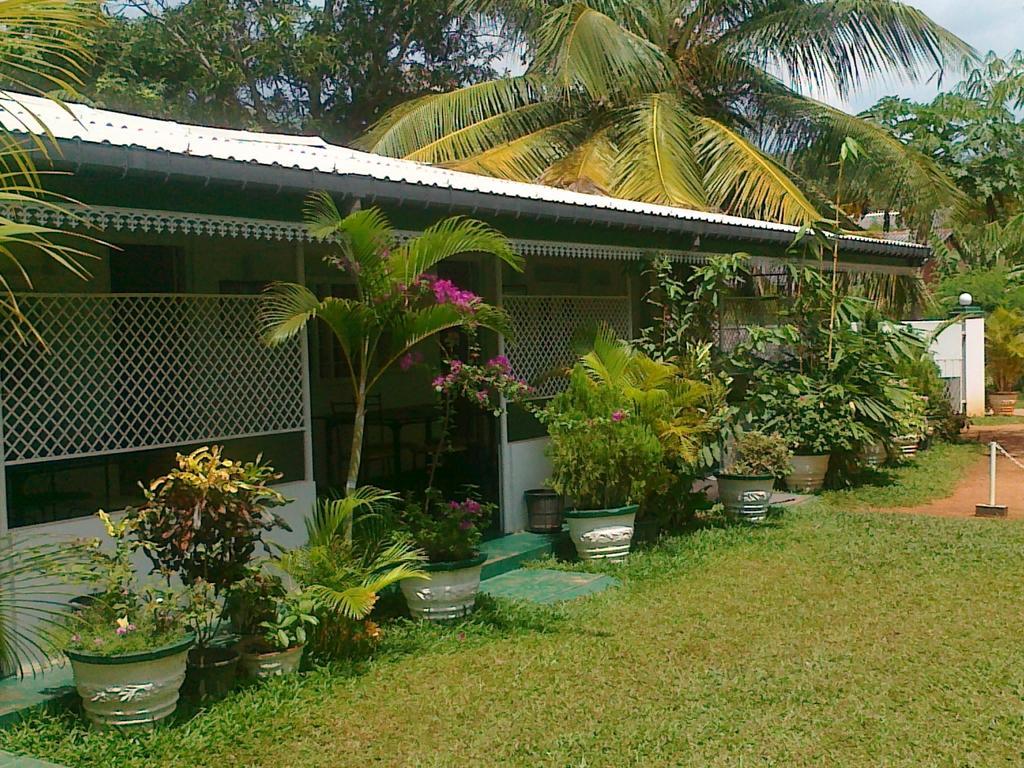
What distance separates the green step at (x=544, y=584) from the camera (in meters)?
7.33

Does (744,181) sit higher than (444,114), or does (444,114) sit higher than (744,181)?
(444,114)

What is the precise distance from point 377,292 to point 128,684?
2507 mm

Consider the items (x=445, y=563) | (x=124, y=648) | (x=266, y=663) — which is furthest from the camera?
(x=445, y=563)

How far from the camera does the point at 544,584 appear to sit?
7.65 meters

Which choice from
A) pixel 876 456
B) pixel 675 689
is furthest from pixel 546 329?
pixel 876 456

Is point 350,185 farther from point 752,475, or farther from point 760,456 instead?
point 760,456

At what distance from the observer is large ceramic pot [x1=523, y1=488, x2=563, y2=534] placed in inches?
353

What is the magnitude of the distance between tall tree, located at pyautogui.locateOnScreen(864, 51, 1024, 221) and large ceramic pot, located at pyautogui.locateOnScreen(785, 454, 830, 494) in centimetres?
1431

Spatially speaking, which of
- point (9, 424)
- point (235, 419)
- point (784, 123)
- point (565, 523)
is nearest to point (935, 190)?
point (784, 123)

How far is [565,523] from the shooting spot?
29.5ft

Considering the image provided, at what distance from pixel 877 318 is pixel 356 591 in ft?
27.1

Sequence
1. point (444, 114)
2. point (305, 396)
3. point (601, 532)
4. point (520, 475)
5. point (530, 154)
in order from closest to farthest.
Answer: point (305, 396) → point (601, 532) → point (520, 475) → point (530, 154) → point (444, 114)

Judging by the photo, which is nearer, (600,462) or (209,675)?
(209,675)

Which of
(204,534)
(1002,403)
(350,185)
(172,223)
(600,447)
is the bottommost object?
(1002,403)
